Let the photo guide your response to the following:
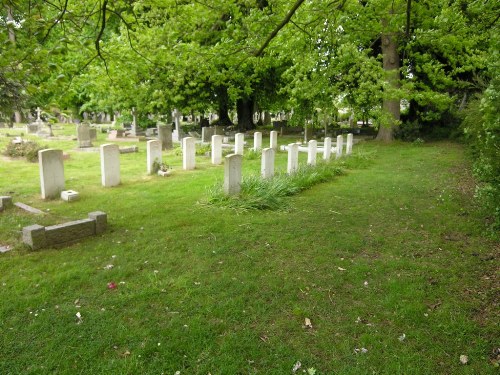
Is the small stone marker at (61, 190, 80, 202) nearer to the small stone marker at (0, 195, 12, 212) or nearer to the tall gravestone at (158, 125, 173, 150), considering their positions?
the small stone marker at (0, 195, 12, 212)

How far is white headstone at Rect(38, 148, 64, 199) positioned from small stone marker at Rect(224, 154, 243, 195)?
384cm

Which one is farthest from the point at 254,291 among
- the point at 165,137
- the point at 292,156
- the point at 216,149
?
the point at 165,137

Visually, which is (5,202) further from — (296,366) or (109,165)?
(296,366)

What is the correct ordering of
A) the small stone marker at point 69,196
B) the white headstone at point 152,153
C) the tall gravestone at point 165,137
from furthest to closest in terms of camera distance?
the tall gravestone at point 165,137 → the white headstone at point 152,153 → the small stone marker at point 69,196

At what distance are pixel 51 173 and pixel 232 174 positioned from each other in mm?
4135

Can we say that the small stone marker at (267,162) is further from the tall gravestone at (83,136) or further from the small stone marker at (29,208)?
the tall gravestone at (83,136)

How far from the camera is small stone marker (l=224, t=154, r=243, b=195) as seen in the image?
8750 millimetres

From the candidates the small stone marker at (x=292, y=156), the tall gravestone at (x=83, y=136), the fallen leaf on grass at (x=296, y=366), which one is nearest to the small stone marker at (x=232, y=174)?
the small stone marker at (x=292, y=156)

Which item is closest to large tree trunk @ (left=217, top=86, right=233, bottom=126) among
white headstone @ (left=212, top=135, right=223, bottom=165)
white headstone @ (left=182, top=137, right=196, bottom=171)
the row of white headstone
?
white headstone @ (left=212, top=135, right=223, bottom=165)

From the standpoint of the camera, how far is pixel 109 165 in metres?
10.4

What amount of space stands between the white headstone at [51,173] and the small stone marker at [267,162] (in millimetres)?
4944

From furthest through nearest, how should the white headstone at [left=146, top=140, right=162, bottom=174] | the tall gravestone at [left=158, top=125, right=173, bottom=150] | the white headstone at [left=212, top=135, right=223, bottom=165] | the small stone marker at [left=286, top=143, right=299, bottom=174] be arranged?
the tall gravestone at [left=158, top=125, right=173, bottom=150]
the white headstone at [left=212, top=135, right=223, bottom=165]
the white headstone at [left=146, top=140, right=162, bottom=174]
the small stone marker at [left=286, top=143, right=299, bottom=174]

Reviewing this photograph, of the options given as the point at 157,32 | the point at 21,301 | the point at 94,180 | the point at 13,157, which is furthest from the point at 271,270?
the point at 13,157

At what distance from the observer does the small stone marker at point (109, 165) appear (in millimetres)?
10258
